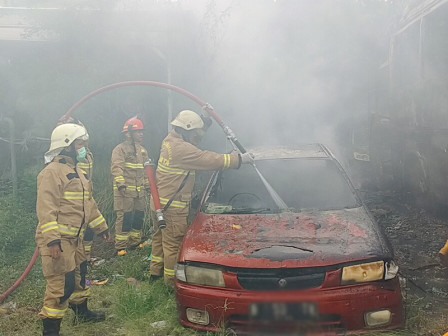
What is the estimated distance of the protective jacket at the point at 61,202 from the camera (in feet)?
10.1

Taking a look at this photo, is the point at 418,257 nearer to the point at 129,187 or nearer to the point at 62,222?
the point at 62,222

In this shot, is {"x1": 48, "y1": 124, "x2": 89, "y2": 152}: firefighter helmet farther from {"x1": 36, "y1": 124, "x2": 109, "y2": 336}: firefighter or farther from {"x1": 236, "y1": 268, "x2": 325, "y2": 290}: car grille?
{"x1": 236, "y1": 268, "x2": 325, "y2": 290}: car grille

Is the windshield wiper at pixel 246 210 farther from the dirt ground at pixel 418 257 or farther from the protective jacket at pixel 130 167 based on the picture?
the protective jacket at pixel 130 167

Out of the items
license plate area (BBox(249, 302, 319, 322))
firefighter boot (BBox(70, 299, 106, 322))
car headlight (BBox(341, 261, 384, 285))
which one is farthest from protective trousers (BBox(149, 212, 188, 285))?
car headlight (BBox(341, 261, 384, 285))

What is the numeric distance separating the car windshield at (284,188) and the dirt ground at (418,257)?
868mm

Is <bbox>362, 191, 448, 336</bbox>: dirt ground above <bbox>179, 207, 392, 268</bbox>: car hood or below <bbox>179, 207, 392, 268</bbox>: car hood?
below

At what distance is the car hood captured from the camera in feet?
9.31

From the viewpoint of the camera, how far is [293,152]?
4617mm

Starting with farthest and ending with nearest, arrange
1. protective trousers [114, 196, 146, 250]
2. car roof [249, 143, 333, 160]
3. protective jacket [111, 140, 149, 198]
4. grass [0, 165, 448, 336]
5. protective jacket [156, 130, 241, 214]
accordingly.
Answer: protective jacket [111, 140, 149, 198]
protective trousers [114, 196, 146, 250]
car roof [249, 143, 333, 160]
protective jacket [156, 130, 241, 214]
grass [0, 165, 448, 336]

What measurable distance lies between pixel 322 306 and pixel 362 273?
0.34 metres

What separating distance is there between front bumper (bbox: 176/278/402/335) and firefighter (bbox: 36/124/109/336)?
114 centimetres

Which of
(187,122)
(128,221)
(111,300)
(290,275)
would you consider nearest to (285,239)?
(290,275)

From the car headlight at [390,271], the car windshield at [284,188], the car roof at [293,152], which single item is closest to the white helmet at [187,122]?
the car windshield at [284,188]

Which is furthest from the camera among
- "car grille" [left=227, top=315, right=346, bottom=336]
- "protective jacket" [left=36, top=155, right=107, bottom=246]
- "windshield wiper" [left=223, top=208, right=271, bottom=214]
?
"windshield wiper" [left=223, top=208, right=271, bottom=214]
